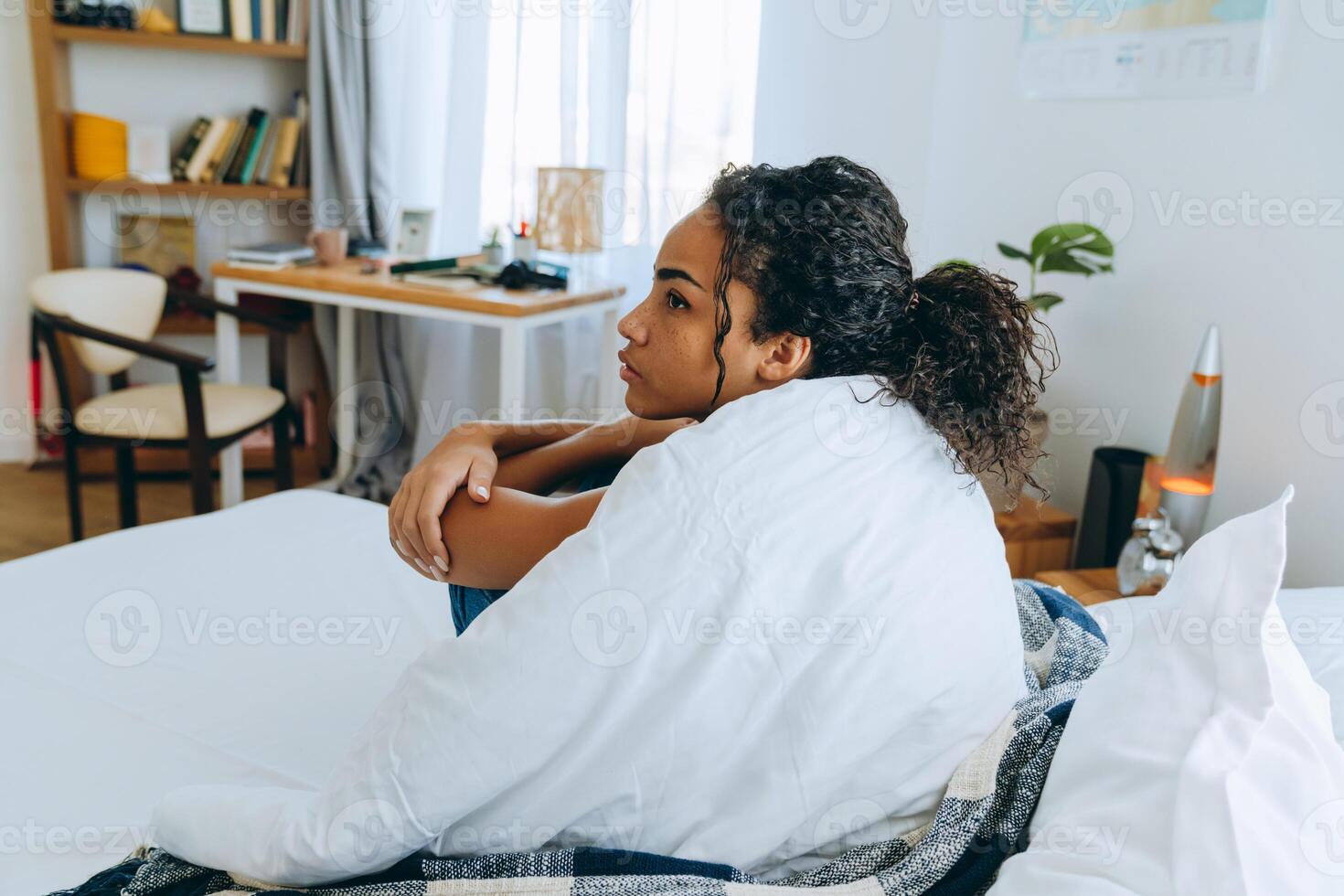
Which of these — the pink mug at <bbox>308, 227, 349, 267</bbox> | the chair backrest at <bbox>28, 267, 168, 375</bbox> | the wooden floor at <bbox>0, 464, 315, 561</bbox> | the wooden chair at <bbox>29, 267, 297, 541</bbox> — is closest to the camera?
the wooden chair at <bbox>29, 267, 297, 541</bbox>

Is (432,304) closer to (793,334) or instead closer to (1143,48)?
(1143,48)

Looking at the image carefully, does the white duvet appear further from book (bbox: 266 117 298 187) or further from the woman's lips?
book (bbox: 266 117 298 187)

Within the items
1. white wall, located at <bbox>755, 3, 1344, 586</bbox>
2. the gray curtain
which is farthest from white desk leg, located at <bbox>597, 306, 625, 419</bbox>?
the gray curtain

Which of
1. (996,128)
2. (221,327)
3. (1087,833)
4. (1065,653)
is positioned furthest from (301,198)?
(1087,833)

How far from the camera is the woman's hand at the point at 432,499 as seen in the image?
104cm

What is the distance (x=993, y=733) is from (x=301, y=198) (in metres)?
3.17

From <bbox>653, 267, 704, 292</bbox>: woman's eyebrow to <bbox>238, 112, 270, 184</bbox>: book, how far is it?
112 inches

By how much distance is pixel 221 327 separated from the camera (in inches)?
122

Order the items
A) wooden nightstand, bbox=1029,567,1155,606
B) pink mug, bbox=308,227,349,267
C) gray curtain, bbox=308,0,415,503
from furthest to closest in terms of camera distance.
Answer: gray curtain, bbox=308,0,415,503, pink mug, bbox=308,227,349,267, wooden nightstand, bbox=1029,567,1155,606

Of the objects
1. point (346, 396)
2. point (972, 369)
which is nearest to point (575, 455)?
point (972, 369)

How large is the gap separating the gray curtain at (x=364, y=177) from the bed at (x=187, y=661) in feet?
5.75

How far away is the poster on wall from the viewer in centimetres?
203

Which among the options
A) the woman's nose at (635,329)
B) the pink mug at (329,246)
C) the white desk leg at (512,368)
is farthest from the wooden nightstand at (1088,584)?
the pink mug at (329,246)

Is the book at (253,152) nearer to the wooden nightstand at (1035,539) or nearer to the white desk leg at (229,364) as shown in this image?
the white desk leg at (229,364)
